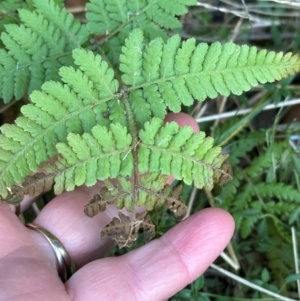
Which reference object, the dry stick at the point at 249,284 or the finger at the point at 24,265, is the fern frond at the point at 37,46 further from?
the dry stick at the point at 249,284

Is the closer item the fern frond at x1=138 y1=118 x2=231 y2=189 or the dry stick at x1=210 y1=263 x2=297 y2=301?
the fern frond at x1=138 y1=118 x2=231 y2=189

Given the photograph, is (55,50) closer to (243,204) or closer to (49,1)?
(49,1)

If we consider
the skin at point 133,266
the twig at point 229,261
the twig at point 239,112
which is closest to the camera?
the skin at point 133,266

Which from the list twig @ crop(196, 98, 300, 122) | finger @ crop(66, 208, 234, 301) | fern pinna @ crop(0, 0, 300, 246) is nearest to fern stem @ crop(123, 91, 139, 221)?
fern pinna @ crop(0, 0, 300, 246)

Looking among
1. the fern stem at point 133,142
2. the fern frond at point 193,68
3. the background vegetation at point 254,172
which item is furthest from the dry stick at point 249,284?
the fern frond at point 193,68

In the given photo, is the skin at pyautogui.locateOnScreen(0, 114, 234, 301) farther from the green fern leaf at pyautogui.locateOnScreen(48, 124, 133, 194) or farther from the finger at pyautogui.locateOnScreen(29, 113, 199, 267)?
the green fern leaf at pyautogui.locateOnScreen(48, 124, 133, 194)
